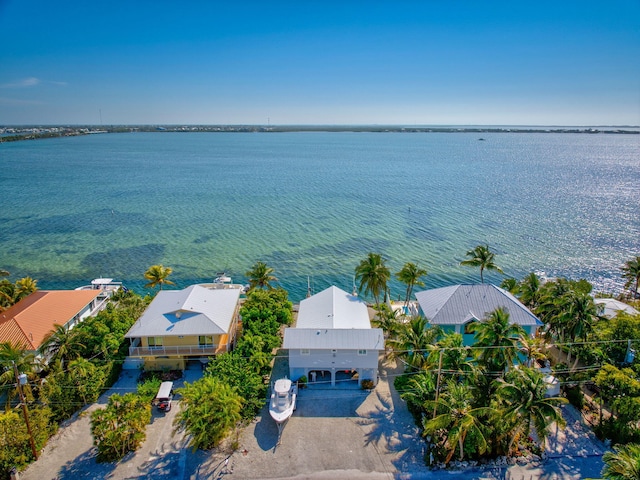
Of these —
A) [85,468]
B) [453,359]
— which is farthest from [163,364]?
[453,359]

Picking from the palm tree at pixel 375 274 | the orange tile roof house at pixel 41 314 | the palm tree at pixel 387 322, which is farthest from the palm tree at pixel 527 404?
the orange tile roof house at pixel 41 314

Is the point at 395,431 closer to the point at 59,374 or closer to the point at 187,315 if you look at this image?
the point at 187,315

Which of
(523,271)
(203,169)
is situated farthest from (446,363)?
(203,169)

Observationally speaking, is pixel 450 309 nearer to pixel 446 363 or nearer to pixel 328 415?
pixel 446 363

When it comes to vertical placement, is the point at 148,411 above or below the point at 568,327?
below

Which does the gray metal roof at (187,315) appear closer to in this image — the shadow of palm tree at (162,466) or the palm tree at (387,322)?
the shadow of palm tree at (162,466)

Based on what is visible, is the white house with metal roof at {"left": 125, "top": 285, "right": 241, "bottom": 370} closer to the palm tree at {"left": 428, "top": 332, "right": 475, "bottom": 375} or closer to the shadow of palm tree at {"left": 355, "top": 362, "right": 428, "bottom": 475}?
the shadow of palm tree at {"left": 355, "top": 362, "right": 428, "bottom": 475}
